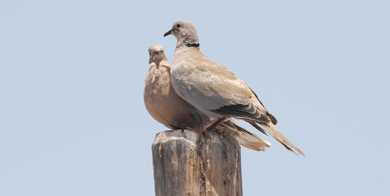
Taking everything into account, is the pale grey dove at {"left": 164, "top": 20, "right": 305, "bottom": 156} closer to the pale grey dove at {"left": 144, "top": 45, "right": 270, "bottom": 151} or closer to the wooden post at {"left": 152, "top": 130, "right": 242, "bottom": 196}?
the pale grey dove at {"left": 144, "top": 45, "right": 270, "bottom": 151}

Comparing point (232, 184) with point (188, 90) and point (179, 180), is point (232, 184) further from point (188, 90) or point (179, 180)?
point (188, 90)

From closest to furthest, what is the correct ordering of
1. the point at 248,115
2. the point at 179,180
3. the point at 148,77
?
the point at 179,180
the point at 248,115
the point at 148,77

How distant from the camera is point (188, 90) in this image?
4.79 meters

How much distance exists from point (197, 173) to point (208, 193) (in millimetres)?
179

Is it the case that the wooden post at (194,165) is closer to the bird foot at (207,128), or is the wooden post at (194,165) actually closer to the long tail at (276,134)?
the bird foot at (207,128)

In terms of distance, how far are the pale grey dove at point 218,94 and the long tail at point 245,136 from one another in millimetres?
452

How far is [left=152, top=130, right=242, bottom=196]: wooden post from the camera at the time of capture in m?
3.66

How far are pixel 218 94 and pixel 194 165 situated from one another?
4.30 ft

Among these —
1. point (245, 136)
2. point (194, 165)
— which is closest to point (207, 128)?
point (194, 165)

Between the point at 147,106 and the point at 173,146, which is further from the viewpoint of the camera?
the point at 147,106

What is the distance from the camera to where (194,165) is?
12.1ft

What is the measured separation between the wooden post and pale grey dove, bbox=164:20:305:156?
1.79ft

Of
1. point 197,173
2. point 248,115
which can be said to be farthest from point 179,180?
point 248,115

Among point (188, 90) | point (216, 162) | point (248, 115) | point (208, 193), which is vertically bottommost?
point (208, 193)
